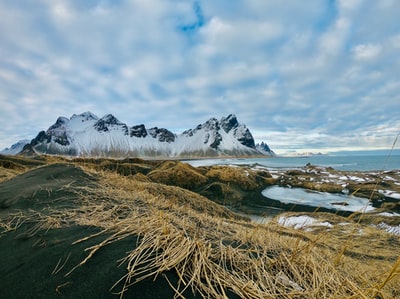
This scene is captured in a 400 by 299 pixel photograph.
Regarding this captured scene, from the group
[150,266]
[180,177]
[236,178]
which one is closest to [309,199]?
[236,178]

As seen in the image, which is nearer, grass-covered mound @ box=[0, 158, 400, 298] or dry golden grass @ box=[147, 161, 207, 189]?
grass-covered mound @ box=[0, 158, 400, 298]

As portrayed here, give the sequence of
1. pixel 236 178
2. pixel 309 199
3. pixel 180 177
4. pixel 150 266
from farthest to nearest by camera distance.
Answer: pixel 236 178
pixel 180 177
pixel 309 199
pixel 150 266

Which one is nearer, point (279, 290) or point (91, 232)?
point (279, 290)

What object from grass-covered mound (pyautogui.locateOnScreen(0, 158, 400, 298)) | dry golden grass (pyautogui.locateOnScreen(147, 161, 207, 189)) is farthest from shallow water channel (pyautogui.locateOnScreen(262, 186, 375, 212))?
grass-covered mound (pyautogui.locateOnScreen(0, 158, 400, 298))

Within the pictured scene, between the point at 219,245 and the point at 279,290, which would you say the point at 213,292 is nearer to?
the point at 279,290

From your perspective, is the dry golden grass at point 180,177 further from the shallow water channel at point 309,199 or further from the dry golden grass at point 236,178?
the shallow water channel at point 309,199

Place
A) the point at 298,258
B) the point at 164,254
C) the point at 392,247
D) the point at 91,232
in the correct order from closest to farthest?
the point at 164,254, the point at 298,258, the point at 91,232, the point at 392,247

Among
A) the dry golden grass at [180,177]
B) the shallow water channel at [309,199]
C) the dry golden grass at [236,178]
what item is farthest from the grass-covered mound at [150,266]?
the dry golden grass at [236,178]

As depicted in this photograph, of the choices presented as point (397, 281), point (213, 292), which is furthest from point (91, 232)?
point (397, 281)

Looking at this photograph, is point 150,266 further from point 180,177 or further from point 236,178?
point 236,178

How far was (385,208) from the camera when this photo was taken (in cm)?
1598

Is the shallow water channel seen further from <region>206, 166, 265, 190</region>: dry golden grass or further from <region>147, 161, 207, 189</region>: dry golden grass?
<region>147, 161, 207, 189</region>: dry golden grass

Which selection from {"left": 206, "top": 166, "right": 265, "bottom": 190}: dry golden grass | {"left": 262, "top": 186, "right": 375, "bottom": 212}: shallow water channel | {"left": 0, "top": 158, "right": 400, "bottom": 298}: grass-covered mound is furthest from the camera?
{"left": 206, "top": 166, "right": 265, "bottom": 190}: dry golden grass

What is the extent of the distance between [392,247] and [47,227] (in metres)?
9.09
